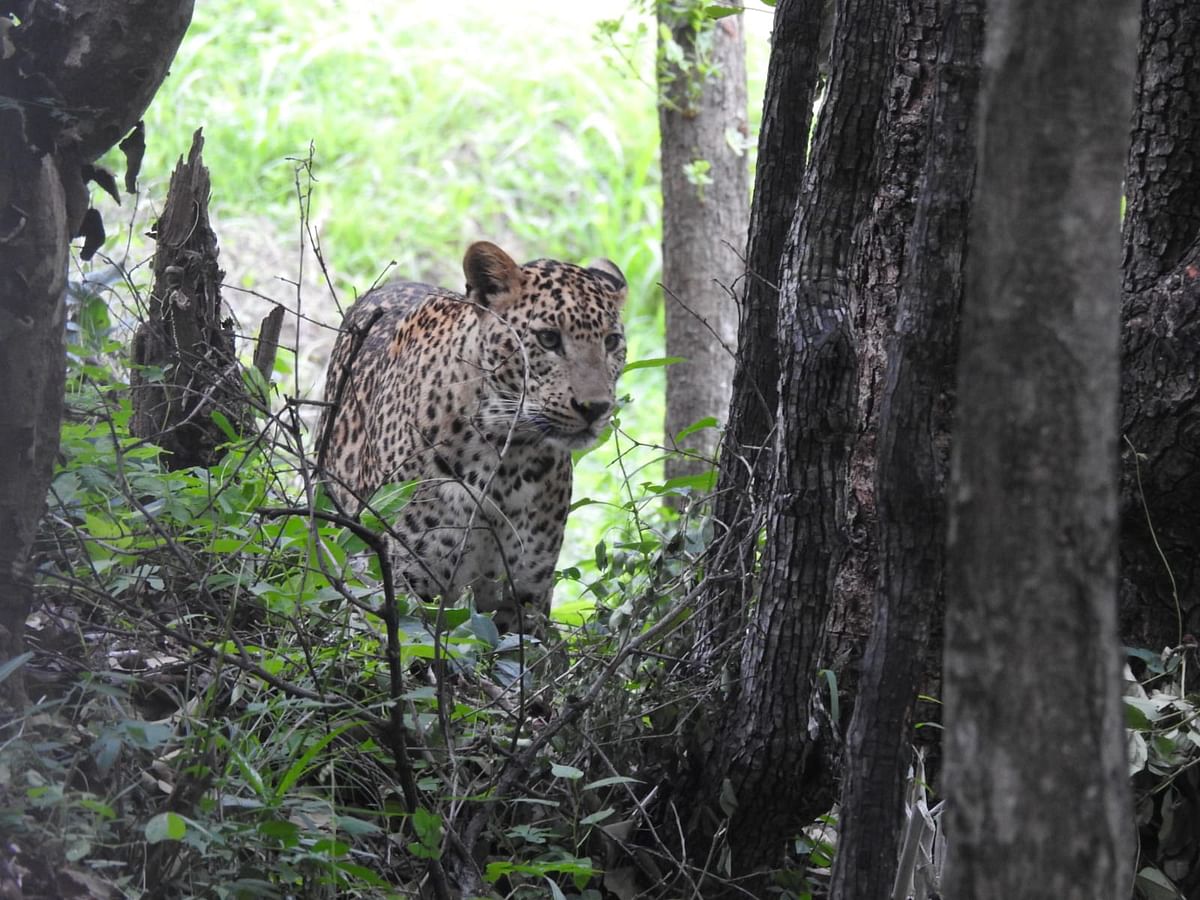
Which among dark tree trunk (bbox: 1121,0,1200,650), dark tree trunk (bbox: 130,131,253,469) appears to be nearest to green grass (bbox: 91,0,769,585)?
dark tree trunk (bbox: 130,131,253,469)

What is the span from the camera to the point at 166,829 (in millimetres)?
2518

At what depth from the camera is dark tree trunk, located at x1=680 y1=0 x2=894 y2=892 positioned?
318cm

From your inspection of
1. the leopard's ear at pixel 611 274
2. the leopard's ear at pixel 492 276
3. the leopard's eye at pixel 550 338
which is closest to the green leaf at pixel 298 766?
the leopard's eye at pixel 550 338

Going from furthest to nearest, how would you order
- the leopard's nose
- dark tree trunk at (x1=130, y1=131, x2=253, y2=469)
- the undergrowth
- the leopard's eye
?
the leopard's eye → the leopard's nose → dark tree trunk at (x1=130, y1=131, x2=253, y2=469) → the undergrowth

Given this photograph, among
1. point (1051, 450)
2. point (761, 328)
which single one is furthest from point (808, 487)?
point (1051, 450)

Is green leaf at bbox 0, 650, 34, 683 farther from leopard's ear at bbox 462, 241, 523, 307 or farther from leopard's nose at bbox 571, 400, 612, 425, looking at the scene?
leopard's ear at bbox 462, 241, 523, 307

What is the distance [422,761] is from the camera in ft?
10.9

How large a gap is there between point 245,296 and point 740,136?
506 cm

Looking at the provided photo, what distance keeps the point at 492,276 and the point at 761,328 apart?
184 cm

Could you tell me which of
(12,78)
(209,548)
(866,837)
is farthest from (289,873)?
(12,78)

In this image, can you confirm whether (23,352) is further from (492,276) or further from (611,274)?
(611,274)

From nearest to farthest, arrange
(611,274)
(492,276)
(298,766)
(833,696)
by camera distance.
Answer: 1. (298,766)
2. (833,696)
3. (492,276)
4. (611,274)

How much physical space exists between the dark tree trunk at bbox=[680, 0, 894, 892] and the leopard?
6.09ft

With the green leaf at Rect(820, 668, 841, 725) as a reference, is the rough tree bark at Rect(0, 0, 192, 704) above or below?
above
